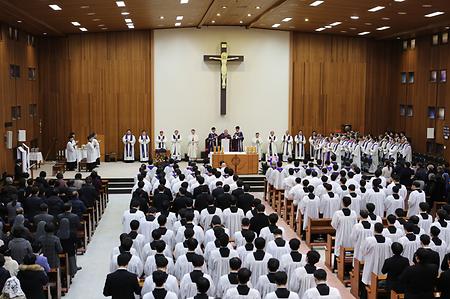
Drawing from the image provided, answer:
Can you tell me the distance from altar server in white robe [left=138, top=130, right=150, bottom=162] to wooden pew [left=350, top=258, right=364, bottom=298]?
1650 cm

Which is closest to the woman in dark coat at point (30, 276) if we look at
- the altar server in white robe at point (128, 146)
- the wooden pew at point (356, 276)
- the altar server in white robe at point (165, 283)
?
the altar server in white robe at point (165, 283)

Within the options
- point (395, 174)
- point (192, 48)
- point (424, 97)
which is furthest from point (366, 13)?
point (192, 48)

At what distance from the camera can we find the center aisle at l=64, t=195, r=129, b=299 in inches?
430

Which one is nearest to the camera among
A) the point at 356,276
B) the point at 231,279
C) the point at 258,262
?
the point at 231,279

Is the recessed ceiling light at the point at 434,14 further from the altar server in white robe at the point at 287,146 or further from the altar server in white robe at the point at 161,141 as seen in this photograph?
the altar server in white robe at the point at 161,141

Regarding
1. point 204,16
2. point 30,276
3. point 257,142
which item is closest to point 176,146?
point 257,142

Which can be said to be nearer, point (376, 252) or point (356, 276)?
point (376, 252)

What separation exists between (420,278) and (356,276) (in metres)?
2.40

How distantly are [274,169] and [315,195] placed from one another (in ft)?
13.3

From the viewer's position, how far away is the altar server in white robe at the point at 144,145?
25.9 m

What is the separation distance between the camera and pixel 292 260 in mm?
8695

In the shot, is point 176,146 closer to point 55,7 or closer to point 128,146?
point 128,146

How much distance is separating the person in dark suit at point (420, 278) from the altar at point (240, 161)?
45.0ft

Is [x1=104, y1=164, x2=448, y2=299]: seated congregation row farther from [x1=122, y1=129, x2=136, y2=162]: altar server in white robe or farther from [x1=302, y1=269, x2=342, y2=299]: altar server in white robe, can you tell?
[x1=122, y1=129, x2=136, y2=162]: altar server in white robe
